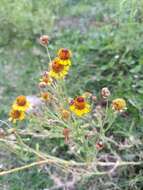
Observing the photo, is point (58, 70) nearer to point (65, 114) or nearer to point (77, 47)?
point (65, 114)

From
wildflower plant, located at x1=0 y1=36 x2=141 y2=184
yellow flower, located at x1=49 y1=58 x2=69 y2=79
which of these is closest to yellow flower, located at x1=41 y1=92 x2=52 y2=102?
wildflower plant, located at x1=0 y1=36 x2=141 y2=184

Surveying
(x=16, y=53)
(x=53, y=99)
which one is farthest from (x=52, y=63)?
(x=16, y=53)

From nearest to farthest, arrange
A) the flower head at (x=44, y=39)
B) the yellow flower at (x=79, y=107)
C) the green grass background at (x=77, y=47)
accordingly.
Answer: the yellow flower at (x=79, y=107)
the flower head at (x=44, y=39)
the green grass background at (x=77, y=47)

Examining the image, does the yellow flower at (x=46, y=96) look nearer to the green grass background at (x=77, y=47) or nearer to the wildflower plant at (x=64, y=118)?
the wildflower plant at (x=64, y=118)

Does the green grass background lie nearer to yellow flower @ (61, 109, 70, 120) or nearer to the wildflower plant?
the wildflower plant

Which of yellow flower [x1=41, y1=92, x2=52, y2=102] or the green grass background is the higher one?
yellow flower [x1=41, y1=92, x2=52, y2=102]

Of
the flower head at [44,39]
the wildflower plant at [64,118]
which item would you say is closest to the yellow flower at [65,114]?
the wildflower plant at [64,118]
